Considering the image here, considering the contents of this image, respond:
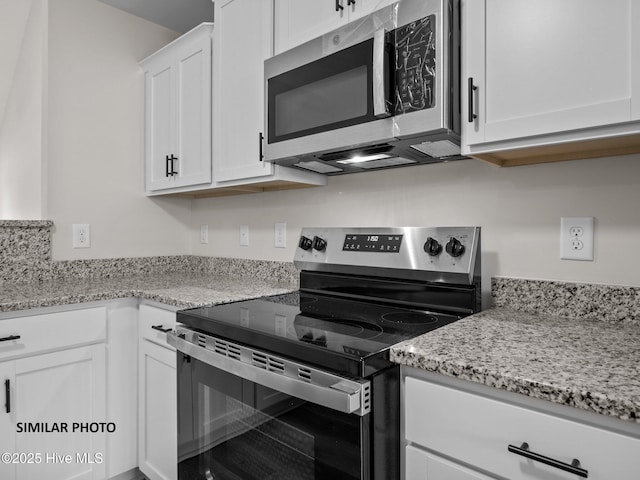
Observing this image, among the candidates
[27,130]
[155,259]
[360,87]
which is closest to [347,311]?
[360,87]

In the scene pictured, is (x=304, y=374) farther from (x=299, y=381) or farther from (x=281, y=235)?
(x=281, y=235)

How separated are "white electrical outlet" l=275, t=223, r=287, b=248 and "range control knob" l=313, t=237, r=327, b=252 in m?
0.38

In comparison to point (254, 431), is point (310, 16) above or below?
above

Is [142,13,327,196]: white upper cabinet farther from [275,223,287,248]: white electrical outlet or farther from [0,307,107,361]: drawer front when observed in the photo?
[0,307,107,361]: drawer front

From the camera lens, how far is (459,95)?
1.13m

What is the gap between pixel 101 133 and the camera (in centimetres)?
220

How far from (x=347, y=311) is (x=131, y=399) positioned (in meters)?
1.10

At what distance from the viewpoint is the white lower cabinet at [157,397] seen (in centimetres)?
153

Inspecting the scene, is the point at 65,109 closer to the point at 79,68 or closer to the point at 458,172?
the point at 79,68

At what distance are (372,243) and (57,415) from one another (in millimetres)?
1390

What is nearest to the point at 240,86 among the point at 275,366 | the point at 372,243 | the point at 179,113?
the point at 179,113

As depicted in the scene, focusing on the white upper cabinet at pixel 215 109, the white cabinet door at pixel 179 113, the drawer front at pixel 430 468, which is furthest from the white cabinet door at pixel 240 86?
the drawer front at pixel 430 468

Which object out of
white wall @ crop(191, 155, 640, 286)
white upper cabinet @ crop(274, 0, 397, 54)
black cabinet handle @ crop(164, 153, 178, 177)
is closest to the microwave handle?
white upper cabinet @ crop(274, 0, 397, 54)

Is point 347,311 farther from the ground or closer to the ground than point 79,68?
closer to the ground
